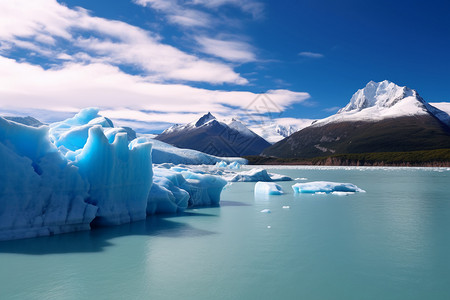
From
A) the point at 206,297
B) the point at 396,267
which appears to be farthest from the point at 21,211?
the point at 396,267

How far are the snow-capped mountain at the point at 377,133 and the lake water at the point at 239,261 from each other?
11728 centimetres

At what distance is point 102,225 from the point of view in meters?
11.2

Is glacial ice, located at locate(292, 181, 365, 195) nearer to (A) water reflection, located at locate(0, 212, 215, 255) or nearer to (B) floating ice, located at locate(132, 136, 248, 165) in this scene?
(A) water reflection, located at locate(0, 212, 215, 255)

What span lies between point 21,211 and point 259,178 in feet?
88.0

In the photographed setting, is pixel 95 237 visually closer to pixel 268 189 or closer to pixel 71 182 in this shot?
pixel 71 182

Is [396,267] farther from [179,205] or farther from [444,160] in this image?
[444,160]

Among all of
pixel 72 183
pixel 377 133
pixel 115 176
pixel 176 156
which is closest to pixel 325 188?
pixel 115 176

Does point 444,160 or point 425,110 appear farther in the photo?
point 425,110

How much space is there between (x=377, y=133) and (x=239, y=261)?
141815mm

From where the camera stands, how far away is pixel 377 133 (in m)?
136

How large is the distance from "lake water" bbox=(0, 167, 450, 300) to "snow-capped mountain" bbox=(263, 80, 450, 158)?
11728 centimetres

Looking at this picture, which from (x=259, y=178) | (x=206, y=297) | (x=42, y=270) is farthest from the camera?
(x=259, y=178)

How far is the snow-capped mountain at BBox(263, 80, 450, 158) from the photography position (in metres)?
121

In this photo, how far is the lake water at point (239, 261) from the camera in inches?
232
